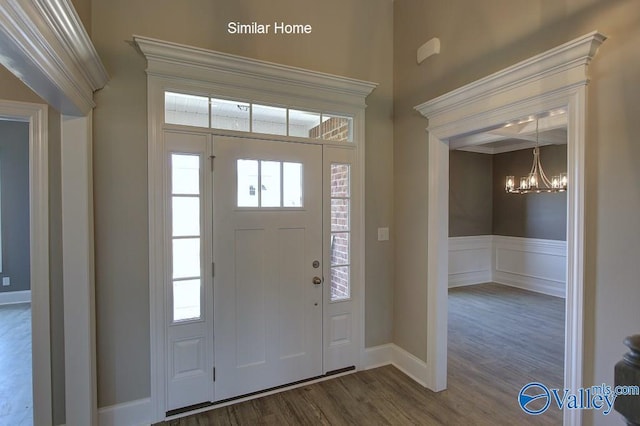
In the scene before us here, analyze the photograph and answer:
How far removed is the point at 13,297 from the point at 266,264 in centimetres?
538

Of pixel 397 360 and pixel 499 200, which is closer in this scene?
pixel 397 360

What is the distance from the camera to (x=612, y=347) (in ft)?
5.41

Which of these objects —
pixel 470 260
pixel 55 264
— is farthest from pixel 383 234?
pixel 470 260

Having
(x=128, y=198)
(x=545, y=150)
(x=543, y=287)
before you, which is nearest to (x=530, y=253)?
(x=543, y=287)

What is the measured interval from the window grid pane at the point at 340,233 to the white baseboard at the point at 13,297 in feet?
18.4

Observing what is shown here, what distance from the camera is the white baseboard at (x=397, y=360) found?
2884mm

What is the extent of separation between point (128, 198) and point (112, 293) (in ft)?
2.28

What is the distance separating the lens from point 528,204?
620 cm

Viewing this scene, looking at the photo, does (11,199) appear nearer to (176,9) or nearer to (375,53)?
(176,9)

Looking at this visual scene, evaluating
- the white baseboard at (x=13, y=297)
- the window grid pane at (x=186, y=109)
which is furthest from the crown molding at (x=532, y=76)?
the white baseboard at (x=13, y=297)

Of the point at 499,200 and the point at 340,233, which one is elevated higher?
the point at 499,200

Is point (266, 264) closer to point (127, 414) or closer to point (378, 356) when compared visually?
point (127, 414)

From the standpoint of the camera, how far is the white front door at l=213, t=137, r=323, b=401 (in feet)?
8.30

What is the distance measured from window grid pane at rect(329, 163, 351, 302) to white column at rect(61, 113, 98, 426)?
1.90 metres
